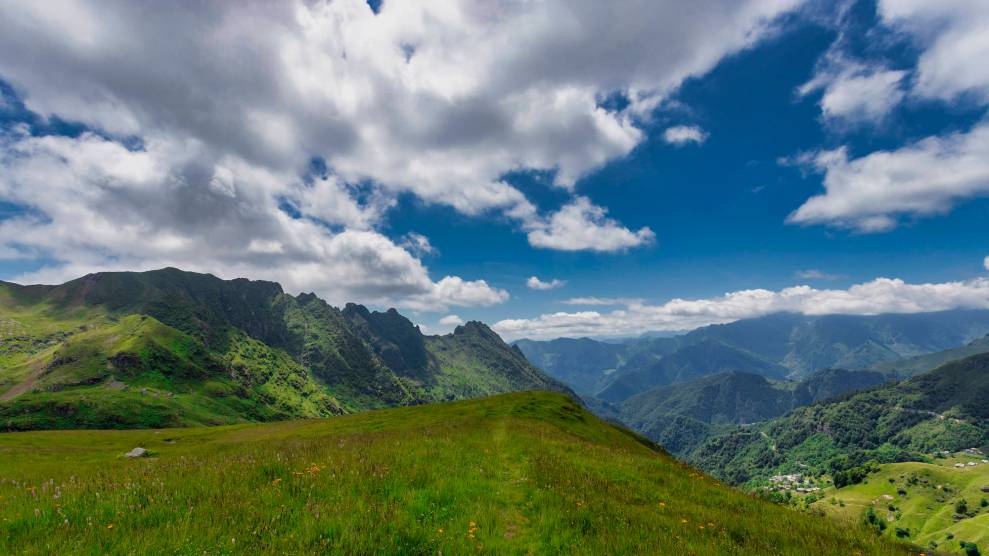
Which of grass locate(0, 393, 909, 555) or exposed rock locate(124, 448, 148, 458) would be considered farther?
exposed rock locate(124, 448, 148, 458)

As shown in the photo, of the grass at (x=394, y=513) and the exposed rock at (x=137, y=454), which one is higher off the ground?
the grass at (x=394, y=513)

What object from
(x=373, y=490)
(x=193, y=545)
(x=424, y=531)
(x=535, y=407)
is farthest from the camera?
(x=535, y=407)

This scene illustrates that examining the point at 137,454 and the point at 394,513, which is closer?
the point at 394,513

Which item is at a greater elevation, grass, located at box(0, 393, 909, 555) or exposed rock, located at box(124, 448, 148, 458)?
grass, located at box(0, 393, 909, 555)

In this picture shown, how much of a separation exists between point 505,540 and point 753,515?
8123 mm

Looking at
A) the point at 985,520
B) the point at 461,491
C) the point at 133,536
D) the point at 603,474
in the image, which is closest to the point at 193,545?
the point at 133,536

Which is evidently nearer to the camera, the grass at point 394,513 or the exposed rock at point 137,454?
the grass at point 394,513

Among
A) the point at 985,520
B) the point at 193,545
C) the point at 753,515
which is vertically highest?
the point at 193,545

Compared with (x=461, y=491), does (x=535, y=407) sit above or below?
below

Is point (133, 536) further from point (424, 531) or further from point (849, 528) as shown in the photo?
point (849, 528)

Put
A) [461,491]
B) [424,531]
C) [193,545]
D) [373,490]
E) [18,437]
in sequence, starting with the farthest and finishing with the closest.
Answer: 1. [18,437]
2. [461,491]
3. [373,490]
4. [424,531]
5. [193,545]

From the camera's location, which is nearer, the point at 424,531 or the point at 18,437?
the point at 424,531

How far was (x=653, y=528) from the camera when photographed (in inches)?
353

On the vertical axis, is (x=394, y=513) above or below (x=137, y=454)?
above
